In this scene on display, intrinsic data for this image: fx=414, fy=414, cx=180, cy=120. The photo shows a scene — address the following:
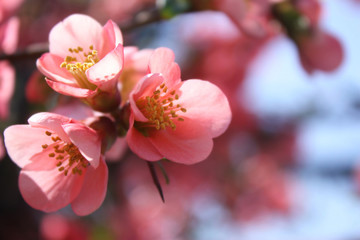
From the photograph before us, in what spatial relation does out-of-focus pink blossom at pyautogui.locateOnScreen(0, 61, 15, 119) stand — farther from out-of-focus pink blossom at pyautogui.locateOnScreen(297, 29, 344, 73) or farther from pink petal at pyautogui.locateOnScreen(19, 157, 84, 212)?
out-of-focus pink blossom at pyautogui.locateOnScreen(297, 29, 344, 73)

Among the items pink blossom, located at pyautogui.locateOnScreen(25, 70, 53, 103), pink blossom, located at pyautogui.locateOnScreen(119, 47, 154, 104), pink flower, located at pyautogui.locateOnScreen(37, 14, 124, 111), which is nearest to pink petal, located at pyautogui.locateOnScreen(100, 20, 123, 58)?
pink flower, located at pyautogui.locateOnScreen(37, 14, 124, 111)

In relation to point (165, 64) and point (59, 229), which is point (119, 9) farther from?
point (165, 64)

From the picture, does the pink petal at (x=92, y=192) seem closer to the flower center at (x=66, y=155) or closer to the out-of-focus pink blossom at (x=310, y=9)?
the flower center at (x=66, y=155)

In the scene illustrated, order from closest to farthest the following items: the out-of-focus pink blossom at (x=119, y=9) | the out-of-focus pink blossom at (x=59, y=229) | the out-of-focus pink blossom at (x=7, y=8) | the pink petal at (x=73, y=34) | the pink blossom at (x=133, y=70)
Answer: the pink petal at (x=73, y=34)
the pink blossom at (x=133, y=70)
the out-of-focus pink blossom at (x=7, y=8)
the out-of-focus pink blossom at (x=59, y=229)
the out-of-focus pink blossom at (x=119, y=9)

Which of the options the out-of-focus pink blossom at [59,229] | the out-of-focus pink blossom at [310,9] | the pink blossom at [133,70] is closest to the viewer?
the pink blossom at [133,70]

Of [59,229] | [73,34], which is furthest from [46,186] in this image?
[59,229]

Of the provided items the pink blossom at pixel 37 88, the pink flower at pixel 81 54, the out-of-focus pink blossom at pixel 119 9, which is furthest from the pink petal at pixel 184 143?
the out-of-focus pink blossom at pixel 119 9
